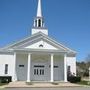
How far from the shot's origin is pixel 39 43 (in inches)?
1574

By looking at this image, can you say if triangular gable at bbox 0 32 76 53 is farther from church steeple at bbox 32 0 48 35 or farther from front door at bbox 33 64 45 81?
church steeple at bbox 32 0 48 35

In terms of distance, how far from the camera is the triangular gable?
Answer: 3936 centimetres

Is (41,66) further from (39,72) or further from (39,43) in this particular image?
(39,43)

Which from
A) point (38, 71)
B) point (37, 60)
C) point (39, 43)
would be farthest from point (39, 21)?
point (38, 71)

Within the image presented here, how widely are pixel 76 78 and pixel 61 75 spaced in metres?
3.08

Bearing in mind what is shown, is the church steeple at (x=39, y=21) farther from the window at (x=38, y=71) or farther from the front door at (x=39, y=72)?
the window at (x=38, y=71)

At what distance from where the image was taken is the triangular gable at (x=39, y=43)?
39.4 m

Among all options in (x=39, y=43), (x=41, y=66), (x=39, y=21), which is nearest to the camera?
(x=39, y=43)

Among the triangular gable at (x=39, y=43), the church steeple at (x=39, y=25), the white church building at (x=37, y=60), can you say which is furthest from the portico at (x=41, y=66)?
the church steeple at (x=39, y=25)

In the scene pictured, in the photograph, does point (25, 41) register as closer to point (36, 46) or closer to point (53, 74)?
point (36, 46)

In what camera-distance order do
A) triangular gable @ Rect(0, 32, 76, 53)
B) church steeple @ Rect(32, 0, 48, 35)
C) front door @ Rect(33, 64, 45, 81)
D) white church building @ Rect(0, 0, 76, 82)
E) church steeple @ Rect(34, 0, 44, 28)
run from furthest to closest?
1. church steeple @ Rect(34, 0, 44, 28)
2. church steeple @ Rect(32, 0, 48, 35)
3. front door @ Rect(33, 64, 45, 81)
4. triangular gable @ Rect(0, 32, 76, 53)
5. white church building @ Rect(0, 0, 76, 82)

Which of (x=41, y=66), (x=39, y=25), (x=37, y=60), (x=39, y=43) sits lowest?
(x=41, y=66)

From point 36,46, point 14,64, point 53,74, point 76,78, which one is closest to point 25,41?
point 36,46

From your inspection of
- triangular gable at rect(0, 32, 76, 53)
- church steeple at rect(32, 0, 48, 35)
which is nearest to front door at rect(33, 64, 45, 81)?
triangular gable at rect(0, 32, 76, 53)
